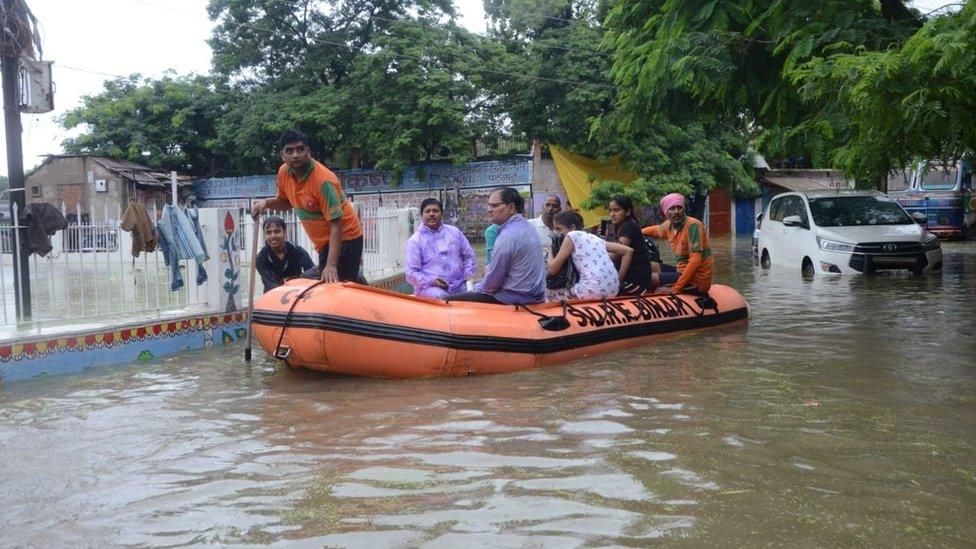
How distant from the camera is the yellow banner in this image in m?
28.2

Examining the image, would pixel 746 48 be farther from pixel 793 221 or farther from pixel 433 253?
pixel 793 221

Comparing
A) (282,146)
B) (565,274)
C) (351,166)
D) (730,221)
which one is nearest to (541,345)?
(565,274)

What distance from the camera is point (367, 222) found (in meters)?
12.8

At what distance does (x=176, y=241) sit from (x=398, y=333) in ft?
9.55

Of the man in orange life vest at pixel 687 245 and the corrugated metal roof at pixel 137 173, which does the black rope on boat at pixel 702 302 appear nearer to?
the man in orange life vest at pixel 687 245

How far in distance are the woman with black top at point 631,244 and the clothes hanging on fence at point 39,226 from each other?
16.0ft

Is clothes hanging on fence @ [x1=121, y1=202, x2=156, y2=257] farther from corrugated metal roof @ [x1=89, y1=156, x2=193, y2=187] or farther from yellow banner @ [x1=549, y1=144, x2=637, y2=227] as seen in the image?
corrugated metal roof @ [x1=89, y1=156, x2=193, y2=187]

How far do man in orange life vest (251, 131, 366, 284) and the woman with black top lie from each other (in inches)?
102

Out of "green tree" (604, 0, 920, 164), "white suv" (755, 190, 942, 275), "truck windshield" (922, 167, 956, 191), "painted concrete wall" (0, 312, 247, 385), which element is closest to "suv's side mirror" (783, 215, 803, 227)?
"white suv" (755, 190, 942, 275)

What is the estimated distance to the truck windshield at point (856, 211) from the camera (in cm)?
1298

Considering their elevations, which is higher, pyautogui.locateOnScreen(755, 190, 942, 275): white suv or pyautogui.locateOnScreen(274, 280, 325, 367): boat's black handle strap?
pyautogui.locateOnScreen(755, 190, 942, 275): white suv

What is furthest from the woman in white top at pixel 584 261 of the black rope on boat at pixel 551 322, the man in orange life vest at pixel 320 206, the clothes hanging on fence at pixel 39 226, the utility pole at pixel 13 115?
the utility pole at pixel 13 115

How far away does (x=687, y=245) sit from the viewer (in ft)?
28.3

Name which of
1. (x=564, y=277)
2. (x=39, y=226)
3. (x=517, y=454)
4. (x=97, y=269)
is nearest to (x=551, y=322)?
(x=564, y=277)
